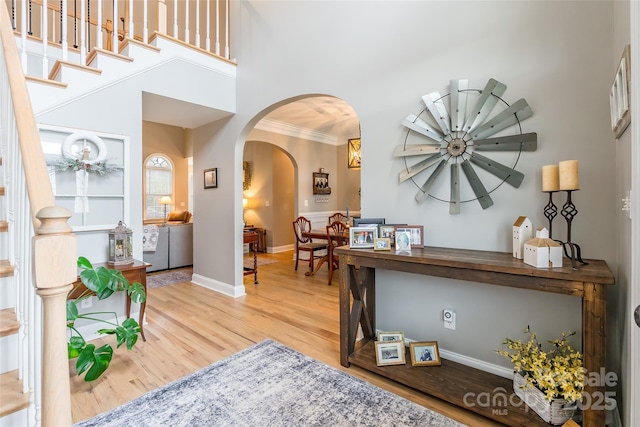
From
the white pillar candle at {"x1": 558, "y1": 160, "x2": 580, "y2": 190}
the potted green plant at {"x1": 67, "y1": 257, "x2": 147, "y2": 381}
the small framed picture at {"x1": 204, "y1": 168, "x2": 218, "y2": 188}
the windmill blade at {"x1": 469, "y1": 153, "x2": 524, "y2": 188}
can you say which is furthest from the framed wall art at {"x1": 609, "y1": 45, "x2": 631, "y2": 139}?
the small framed picture at {"x1": 204, "y1": 168, "x2": 218, "y2": 188}

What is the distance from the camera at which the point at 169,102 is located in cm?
334

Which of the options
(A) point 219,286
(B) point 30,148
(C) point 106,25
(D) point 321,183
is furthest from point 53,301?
(D) point 321,183

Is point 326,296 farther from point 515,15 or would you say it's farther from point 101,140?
point 515,15

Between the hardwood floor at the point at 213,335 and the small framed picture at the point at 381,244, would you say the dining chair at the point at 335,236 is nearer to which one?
the hardwood floor at the point at 213,335

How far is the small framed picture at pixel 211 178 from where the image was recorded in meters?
4.03

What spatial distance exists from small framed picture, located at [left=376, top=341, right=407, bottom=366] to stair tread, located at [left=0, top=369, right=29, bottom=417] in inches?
69.4

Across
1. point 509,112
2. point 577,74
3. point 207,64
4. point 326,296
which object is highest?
point 207,64

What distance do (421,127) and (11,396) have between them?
251 centimetres

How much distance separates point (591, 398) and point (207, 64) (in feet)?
13.5

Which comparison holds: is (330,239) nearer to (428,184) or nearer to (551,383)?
(428,184)

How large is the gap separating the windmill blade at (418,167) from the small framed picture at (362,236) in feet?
1.54

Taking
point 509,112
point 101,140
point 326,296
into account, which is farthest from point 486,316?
point 101,140

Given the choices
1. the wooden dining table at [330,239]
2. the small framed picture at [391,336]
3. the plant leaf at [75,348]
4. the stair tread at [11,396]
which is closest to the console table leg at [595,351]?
the small framed picture at [391,336]

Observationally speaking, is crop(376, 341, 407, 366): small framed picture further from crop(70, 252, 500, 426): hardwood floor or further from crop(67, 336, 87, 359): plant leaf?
crop(67, 336, 87, 359): plant leaf
